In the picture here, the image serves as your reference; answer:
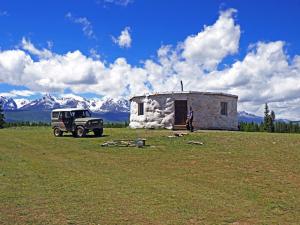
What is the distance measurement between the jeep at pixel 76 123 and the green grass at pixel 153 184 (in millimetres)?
6453

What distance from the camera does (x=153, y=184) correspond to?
13781mm

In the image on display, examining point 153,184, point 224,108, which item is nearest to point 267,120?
point 224,108

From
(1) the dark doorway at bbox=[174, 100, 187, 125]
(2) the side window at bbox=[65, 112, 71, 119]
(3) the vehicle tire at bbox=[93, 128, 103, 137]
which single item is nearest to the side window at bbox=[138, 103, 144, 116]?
(1) the dark doorway at bbox=[174, 100, 187, 125]

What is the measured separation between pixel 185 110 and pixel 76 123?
33.7 ft

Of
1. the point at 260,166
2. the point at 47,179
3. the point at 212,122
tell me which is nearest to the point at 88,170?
the point at 47,179

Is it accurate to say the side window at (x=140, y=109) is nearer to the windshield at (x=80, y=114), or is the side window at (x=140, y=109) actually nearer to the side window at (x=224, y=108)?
the side window at (x=224, y=108)

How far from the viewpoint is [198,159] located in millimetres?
19375

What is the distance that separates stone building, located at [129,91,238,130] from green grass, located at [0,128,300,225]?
41.0 ft

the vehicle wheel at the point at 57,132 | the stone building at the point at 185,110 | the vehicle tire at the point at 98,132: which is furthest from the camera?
the stone building at the point at 185,110

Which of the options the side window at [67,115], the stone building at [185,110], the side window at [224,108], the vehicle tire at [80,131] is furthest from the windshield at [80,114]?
the side window at [224,108]

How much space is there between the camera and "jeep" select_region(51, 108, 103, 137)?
3072 centimetres

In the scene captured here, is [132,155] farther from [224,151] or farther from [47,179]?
[47,179]

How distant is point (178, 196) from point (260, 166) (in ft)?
21.9

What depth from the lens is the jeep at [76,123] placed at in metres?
30.7
